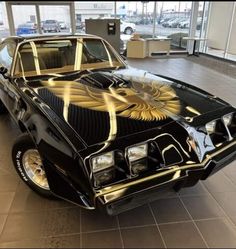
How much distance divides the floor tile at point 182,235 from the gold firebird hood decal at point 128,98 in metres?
0.78

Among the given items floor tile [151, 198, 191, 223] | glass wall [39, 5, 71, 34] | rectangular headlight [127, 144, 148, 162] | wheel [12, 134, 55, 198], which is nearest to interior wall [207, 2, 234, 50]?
glass wall [39, 5, 71, 34]

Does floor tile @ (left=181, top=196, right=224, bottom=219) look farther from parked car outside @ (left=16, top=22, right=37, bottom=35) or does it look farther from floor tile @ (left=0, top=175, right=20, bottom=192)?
parked car outside @ (left=16, top=22, right=37, bottom=35)

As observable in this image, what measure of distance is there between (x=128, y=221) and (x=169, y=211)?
0.34m

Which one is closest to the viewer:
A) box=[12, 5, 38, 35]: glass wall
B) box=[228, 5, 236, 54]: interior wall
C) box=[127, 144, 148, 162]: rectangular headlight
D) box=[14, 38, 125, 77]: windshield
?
box=[127, 144, 148, 162]: rectangular headlight

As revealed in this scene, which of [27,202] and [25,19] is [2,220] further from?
[25,19]

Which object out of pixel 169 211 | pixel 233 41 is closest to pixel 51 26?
pixel 233 41

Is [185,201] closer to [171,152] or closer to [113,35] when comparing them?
[171,152]

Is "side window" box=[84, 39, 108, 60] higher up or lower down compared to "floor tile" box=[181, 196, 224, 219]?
higher up

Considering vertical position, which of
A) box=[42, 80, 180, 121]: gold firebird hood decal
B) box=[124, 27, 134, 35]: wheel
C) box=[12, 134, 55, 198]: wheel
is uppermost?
box=[42, 80, 180, 121]: gold firebird hood decal

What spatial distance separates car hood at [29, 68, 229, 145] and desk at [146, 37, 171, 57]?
273 inches

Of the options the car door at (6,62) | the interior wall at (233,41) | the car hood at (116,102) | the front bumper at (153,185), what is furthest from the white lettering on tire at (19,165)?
the interior wall at (233,41)

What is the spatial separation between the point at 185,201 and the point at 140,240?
56 centimetres

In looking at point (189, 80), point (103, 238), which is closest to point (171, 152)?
point (103, 238)

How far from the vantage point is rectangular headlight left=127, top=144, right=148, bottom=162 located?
1.65m
